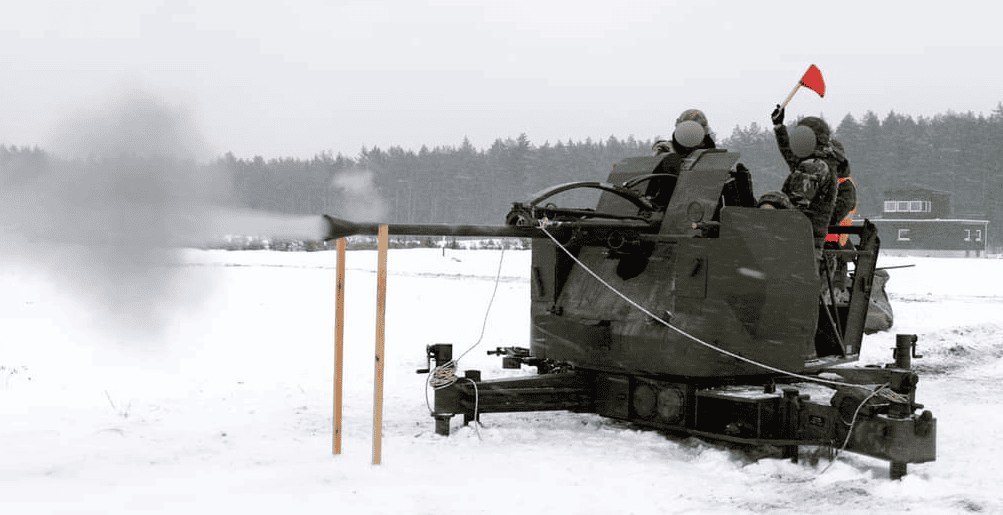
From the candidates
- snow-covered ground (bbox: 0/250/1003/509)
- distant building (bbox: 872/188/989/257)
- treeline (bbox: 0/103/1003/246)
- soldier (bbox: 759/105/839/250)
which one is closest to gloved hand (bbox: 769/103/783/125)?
soldier (bbox: 759/105/839/250)

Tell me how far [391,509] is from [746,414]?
3.43 metres

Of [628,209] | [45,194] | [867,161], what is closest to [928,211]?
[867,161]

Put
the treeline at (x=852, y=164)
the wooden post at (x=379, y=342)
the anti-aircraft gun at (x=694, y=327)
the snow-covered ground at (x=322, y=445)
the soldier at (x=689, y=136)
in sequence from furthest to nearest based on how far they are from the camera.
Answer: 1. the treeline at (x=852, y=164)
2. the soldier at (x=689, y=136)
3. the anti-aircraft gun at (x=694, y=327)
4. the wooden post at (x=379, y=342)
5. the snow-covered ground at (x=322, y=445)

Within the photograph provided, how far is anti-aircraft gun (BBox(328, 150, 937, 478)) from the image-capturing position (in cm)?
760

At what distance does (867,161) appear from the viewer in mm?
84688

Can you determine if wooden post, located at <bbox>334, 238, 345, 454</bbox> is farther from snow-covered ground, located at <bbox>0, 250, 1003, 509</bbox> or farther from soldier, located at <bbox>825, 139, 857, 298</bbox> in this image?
soldier, located at <bbox>825, 139, 857, 298</bbox>

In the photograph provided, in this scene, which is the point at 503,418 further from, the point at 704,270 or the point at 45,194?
the point at 45,194

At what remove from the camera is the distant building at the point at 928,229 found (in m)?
71.3

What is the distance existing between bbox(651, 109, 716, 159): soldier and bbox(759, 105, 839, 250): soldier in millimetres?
985

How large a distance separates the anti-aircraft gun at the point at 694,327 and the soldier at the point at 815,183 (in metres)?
0.43

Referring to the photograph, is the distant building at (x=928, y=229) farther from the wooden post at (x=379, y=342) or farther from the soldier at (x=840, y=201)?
the wooden post at (x=379, y=342)

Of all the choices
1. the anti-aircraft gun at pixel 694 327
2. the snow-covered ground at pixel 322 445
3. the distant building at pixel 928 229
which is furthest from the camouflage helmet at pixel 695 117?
the distant building at pixel 928 229

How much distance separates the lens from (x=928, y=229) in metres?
71.3

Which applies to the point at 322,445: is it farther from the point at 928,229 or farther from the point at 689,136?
the point at 928,229
